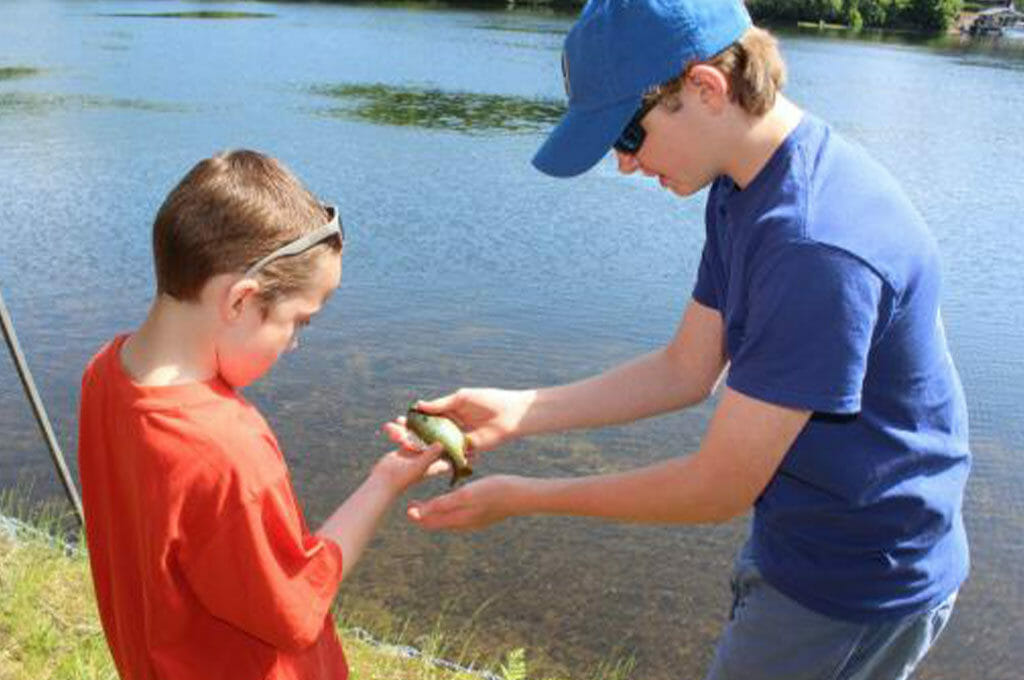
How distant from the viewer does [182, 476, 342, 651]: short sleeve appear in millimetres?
2072

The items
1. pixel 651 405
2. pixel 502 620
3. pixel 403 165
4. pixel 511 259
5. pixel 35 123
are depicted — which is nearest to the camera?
pixel 651 405

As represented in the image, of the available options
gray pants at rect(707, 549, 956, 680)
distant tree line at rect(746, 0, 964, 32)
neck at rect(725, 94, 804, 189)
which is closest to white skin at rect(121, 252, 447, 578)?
neck at rect(725, 94, 804, 189)

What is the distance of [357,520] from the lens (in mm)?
2596

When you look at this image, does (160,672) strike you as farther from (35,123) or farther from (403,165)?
(35,123)

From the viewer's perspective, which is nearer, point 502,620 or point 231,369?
point 231,369

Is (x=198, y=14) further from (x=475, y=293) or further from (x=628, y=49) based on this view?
(x=628, y=49)

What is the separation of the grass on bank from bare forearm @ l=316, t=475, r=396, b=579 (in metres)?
1.43

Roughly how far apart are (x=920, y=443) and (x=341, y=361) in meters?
6.81

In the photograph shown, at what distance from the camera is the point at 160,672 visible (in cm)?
225

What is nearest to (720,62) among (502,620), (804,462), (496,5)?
(804,462)

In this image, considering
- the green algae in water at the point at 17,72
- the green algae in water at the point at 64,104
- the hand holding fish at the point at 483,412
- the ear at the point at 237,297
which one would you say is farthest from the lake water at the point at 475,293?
the ear at the point at 237,297

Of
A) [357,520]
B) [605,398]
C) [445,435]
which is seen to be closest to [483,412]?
[445,435]

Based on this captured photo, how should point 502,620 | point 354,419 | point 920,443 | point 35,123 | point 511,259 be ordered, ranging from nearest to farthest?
point 920,443, point 502,620, point 354,419, point 511,259, point 35,123

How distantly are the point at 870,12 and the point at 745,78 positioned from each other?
84.5 meters
